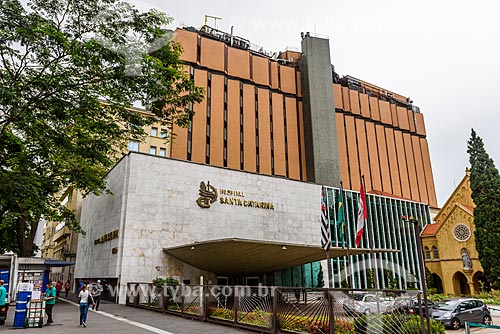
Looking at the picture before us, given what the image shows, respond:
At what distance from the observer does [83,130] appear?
726 inches

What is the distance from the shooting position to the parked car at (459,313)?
1942 cm

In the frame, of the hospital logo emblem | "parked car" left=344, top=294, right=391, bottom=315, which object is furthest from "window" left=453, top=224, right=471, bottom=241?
"parked car" left=344, top=294, right=391, bottom=315

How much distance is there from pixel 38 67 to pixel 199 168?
17.1m

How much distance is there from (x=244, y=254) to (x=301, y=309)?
12696 millimetres

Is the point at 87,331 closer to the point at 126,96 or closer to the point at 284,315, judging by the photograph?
the point at 284,315

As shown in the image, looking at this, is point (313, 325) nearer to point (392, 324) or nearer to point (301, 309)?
point (301, 309)

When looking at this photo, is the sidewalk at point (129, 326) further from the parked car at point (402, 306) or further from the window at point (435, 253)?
the window at point (435, 253)

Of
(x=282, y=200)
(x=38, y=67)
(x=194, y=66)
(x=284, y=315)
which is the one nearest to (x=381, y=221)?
(x=282, y=200)

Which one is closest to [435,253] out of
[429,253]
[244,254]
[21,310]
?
[429,253]

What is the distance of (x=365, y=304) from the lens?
10070mm

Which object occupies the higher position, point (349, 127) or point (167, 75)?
point (349, 127)

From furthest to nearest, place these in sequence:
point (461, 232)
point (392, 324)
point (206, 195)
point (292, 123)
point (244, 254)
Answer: point (292, 123), point (461, 232), point (206, 195), point (244, 254), point (392, 324)

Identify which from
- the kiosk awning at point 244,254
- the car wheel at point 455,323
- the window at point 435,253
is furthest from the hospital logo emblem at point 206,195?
the window at point 435,253

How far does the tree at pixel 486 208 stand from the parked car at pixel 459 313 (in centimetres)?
1861
